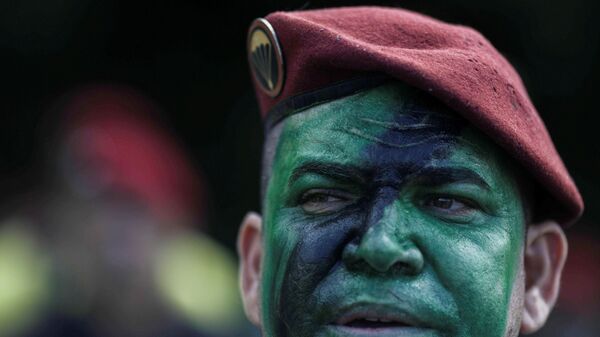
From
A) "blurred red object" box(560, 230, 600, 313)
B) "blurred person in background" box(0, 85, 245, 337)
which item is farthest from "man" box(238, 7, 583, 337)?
"blurred red object" box(560, 230, 600, 313)

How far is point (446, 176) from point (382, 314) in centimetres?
32

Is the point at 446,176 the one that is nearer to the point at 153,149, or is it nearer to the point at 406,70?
the point at 406,70

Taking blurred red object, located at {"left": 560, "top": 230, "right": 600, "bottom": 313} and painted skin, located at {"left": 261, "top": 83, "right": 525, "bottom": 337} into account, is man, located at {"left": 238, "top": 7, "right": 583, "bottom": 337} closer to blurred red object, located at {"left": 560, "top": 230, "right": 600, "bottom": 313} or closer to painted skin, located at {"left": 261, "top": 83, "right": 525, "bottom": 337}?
painted skin, located at {"left": 261, "top": 83, "right": 525, "bottom": 337}

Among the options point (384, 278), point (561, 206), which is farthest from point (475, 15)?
point (384, 278)

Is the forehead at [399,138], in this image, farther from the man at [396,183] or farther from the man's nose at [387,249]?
the man's nose at [387,249]

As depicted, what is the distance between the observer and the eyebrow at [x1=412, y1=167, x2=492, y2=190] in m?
2.08

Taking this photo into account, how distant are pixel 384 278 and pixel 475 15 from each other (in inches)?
141

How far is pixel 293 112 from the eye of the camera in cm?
228

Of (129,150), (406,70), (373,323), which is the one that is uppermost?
(406,70)

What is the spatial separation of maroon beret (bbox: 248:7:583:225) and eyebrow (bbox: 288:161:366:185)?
0.48 feet

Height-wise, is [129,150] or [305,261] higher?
[305,261]

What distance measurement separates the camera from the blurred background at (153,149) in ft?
14.8

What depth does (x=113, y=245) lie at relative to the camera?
4516mm

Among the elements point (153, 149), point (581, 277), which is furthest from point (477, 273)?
point (581, 277)
